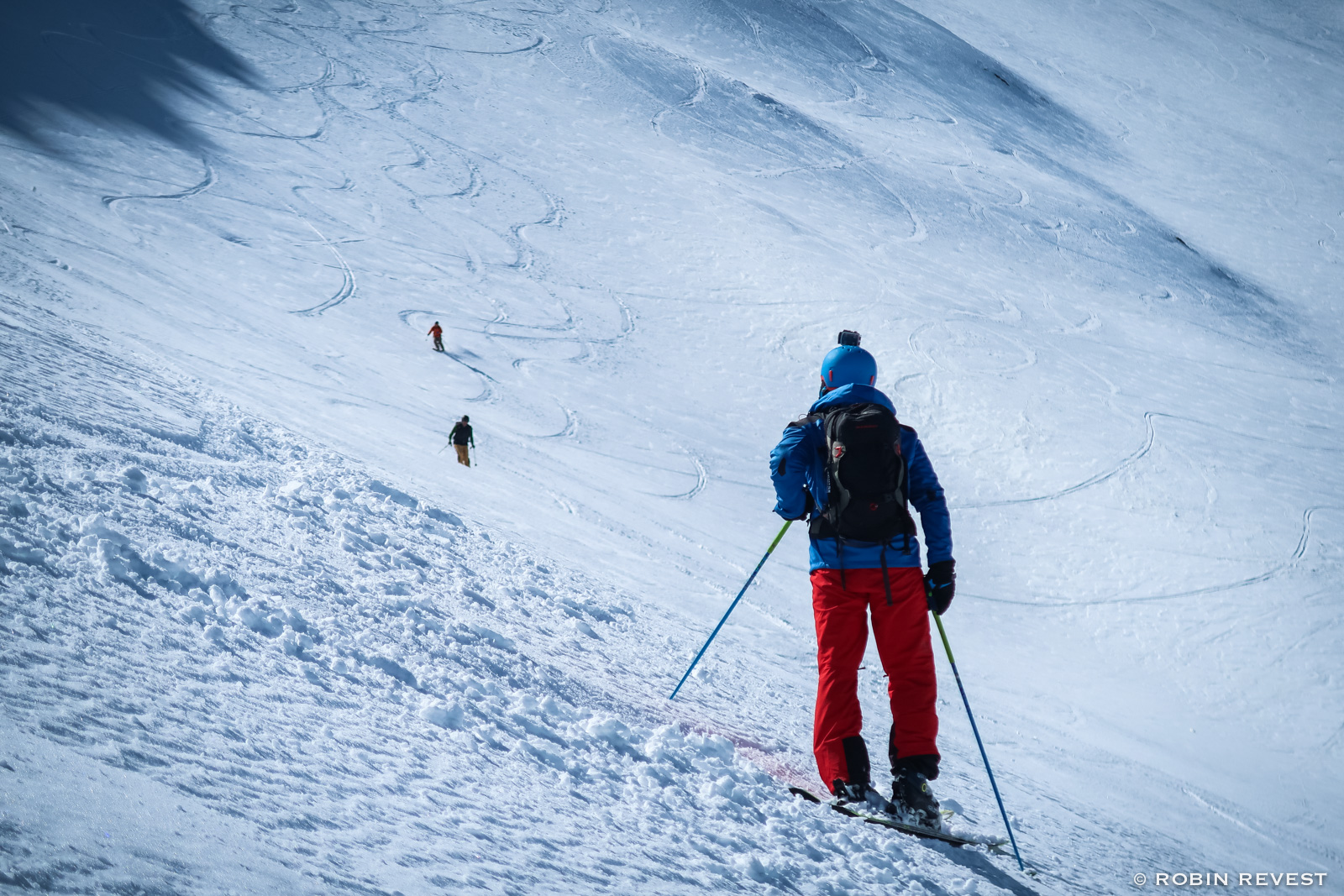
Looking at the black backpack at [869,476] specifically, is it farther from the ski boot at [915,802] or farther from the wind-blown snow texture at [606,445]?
the wind-blown snow texture at [606,445]

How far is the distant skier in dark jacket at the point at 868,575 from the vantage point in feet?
11.1

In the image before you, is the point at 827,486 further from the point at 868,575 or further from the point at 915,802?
the point at 915,802

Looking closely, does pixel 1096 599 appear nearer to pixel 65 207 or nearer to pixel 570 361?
pixel 570 361

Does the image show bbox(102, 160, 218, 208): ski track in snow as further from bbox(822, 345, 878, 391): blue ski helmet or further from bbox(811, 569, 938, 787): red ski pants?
bbox(811, 569, 938, 787): red ski pants

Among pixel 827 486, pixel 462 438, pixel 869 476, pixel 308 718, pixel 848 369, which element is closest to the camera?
pixel 308 718

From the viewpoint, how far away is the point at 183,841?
1819mm

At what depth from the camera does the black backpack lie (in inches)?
135

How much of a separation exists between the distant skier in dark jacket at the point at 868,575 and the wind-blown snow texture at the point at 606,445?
311 millimetres

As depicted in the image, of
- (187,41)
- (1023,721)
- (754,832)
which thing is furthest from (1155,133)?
(754,832)

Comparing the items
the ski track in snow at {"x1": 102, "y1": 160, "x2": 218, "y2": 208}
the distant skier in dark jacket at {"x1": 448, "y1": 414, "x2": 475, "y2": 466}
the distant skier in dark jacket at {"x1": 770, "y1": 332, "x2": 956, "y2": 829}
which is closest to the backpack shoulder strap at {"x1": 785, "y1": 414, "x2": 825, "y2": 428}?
the distant skier in dark jacket at {"x1": 770, "y1": 332, "x2": 956, "y2": 829}

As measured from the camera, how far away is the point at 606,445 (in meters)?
13.3

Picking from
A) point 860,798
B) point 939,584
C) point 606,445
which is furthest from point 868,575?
point 606,445

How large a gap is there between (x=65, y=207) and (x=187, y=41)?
50.9ft

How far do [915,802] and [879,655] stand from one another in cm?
56
